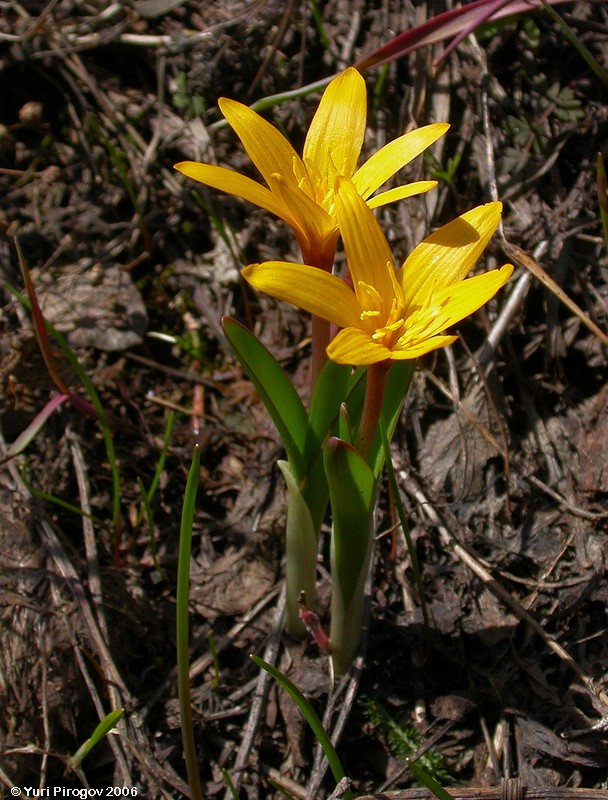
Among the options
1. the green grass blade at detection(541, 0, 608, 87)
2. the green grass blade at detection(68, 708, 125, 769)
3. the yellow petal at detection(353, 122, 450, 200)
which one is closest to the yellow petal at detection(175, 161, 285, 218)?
the yellow petal at detection(353, 122, 450, 200)

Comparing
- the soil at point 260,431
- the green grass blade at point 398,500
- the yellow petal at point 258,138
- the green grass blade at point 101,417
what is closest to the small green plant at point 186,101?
the soil at point 260,431

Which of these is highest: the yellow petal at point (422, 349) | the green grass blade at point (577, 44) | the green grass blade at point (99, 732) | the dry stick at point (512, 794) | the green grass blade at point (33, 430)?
the green grass blade at point (577, 44)

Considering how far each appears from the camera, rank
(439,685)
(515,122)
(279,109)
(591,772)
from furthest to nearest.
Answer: (279,109) < (515,122) < (439,685) < (591,772)

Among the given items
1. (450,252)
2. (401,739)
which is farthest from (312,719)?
(450,252)

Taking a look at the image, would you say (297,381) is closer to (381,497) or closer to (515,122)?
(381,497)

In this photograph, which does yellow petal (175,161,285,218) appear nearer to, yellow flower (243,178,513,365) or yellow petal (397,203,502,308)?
yellow flower (243,178,513,365)

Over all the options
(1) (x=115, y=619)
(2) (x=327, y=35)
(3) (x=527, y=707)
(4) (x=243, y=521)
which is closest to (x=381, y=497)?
(4) (x=243, y=521)

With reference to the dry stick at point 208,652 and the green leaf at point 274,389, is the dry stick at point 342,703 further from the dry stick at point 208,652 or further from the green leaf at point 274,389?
the green leaf at point 274,389
